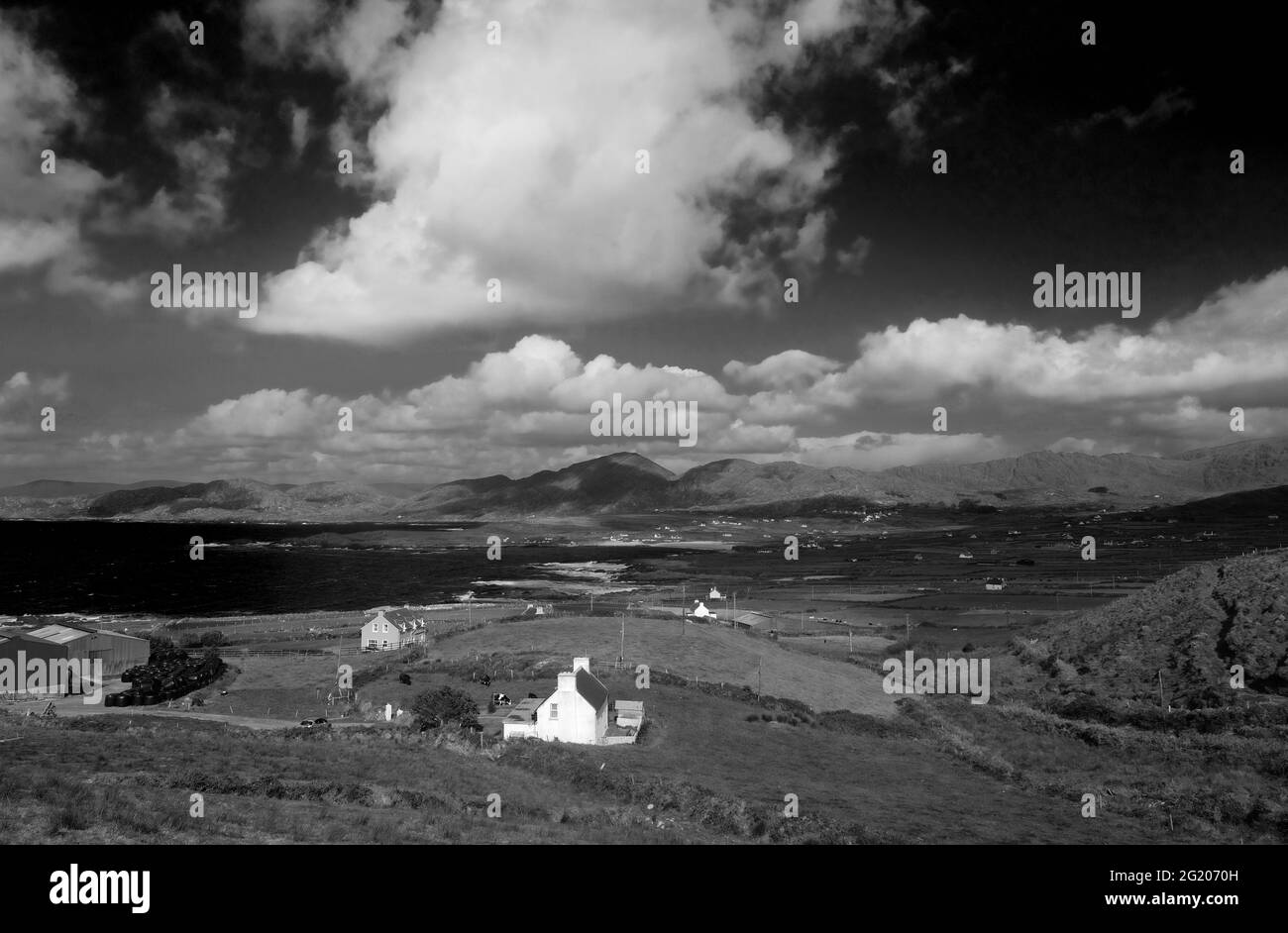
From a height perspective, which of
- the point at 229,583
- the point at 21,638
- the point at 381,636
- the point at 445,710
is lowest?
the point at 229,583

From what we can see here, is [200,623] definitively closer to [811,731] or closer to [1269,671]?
[811,731]

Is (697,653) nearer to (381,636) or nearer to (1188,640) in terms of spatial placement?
(381,636)

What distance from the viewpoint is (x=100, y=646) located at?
56.8 m

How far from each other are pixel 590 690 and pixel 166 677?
30.7 meters

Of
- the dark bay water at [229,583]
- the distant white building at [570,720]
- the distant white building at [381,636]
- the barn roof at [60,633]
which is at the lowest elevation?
the dark bay water at [229,583]

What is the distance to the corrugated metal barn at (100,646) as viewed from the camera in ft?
179

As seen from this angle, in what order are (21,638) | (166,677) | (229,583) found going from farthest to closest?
(229,583)
(21,638)
(166,677)

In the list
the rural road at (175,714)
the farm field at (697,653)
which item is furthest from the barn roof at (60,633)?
the farm field at (697,653)

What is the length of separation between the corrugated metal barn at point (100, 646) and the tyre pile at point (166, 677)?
11.9 feet

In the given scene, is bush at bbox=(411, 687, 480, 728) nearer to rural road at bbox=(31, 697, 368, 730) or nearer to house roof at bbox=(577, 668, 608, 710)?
rural road at bbox=(31, 697, 368, 730)

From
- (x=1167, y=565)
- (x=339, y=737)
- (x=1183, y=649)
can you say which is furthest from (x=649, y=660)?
(x=1167, y=565)

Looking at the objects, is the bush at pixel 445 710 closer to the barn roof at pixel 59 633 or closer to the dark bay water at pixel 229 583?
the barn roof at pixel 59 633

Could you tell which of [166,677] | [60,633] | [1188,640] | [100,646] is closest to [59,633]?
[60,633]
